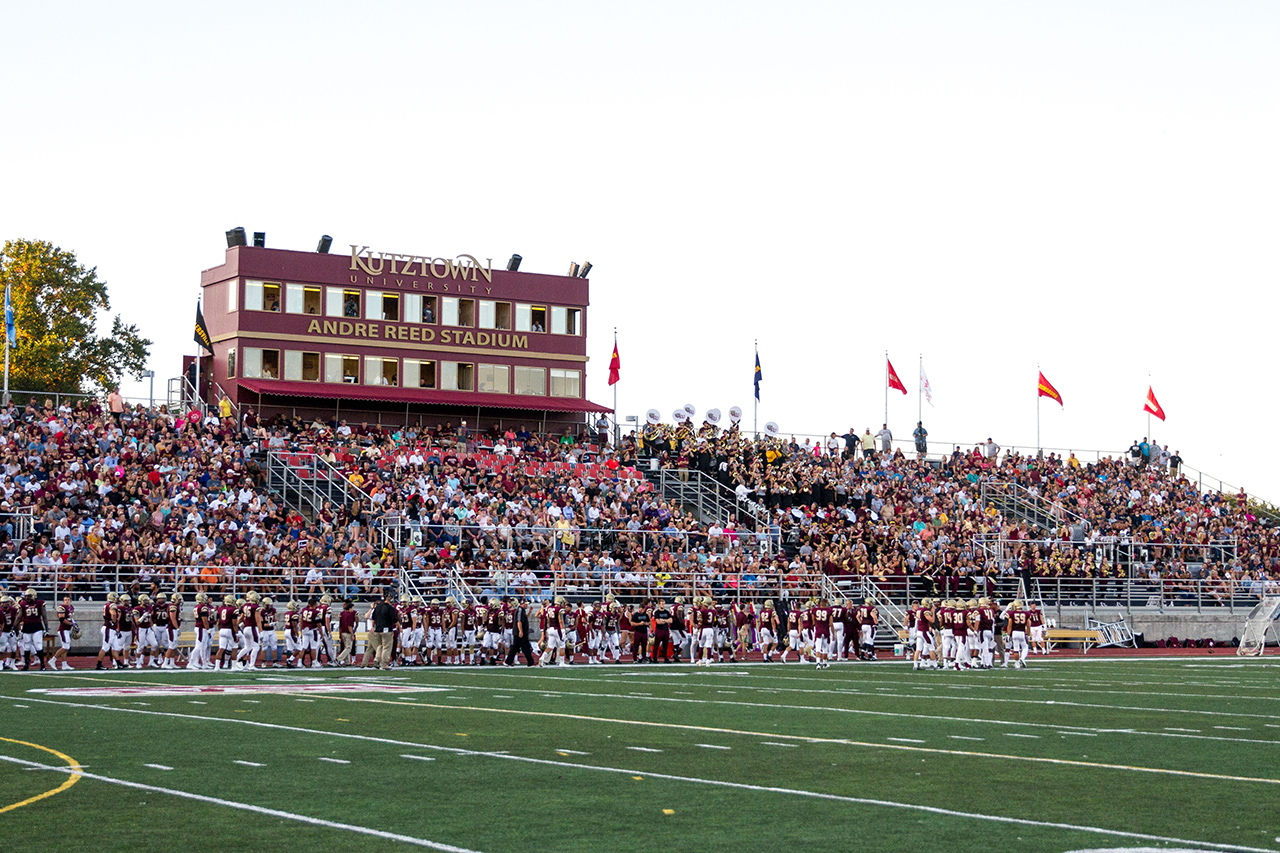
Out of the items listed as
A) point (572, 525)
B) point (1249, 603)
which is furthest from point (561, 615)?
point (1249, 603)

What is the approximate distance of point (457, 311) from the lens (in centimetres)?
4153

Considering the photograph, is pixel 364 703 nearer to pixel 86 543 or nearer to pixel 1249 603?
pixel 86 543

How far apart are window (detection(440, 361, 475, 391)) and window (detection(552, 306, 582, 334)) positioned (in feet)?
8.99

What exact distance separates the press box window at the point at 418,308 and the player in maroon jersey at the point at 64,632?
1715 centimetres

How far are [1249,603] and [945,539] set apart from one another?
7724 millimetres

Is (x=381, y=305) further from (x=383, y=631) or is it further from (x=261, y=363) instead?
(x=383, y=631)

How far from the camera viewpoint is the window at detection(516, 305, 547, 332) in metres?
42.3

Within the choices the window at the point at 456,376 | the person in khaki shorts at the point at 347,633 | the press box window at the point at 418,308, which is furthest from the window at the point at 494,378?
the person in khaki shorts at the point at 347,633

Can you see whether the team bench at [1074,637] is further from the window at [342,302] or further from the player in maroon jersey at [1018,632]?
the window at [342,302]

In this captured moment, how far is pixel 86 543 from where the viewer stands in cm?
2742

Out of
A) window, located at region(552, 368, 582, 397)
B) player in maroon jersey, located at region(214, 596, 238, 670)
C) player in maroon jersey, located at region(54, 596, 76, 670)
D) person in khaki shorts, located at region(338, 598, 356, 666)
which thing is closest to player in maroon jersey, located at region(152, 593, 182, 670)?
player in maroon jersey, located at region(214, 596, 238, 670)

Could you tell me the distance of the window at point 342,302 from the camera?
1582 inches

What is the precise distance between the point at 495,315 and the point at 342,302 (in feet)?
13.4

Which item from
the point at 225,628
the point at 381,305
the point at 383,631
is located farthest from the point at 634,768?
the point at 381,305
